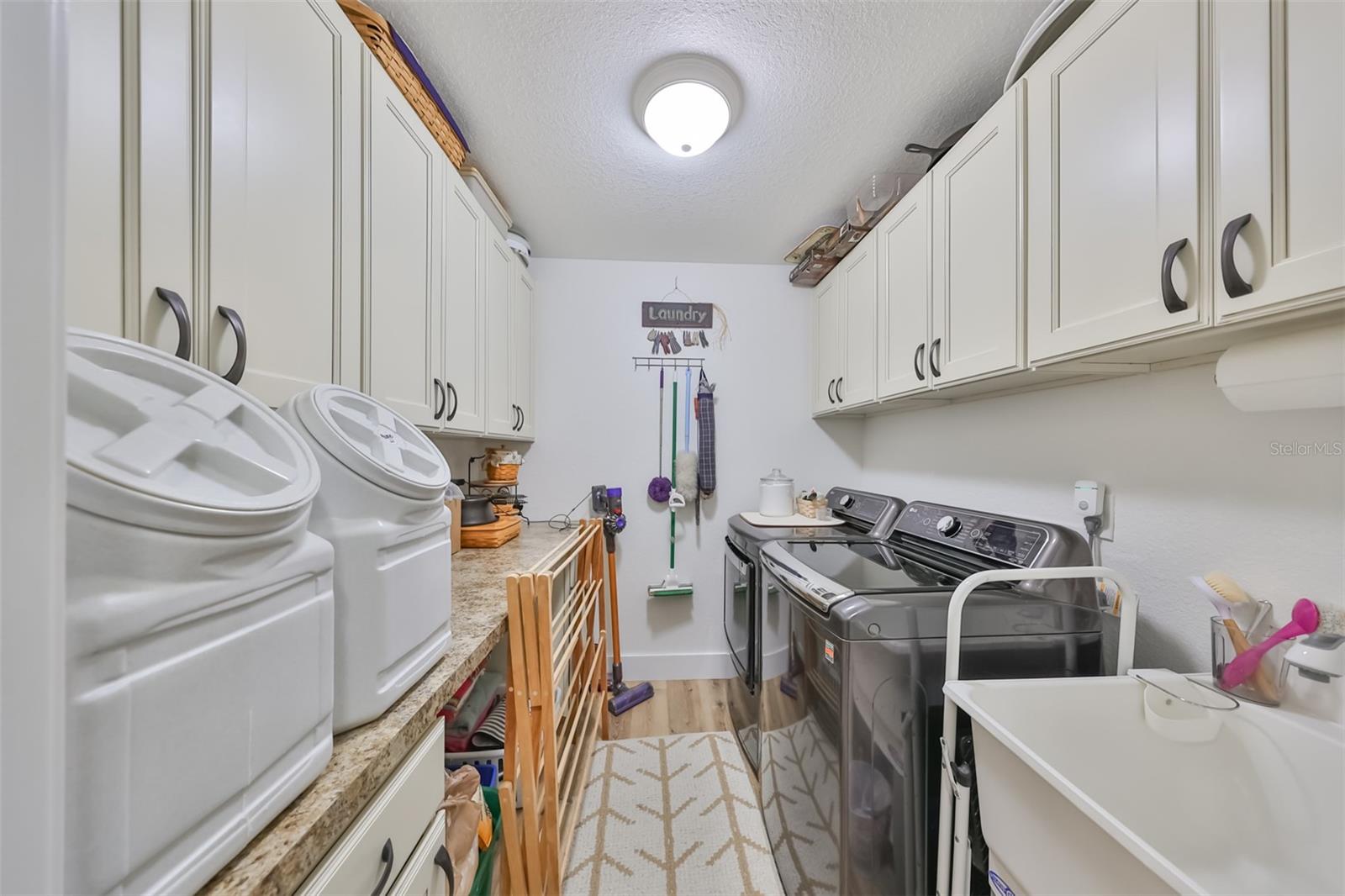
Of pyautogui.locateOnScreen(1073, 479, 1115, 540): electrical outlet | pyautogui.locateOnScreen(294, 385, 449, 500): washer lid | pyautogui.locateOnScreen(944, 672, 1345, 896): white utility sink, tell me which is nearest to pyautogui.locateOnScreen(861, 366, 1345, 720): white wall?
pyautogui.locateOnScreen(1073, 479, 1115, 540): electrical outlet

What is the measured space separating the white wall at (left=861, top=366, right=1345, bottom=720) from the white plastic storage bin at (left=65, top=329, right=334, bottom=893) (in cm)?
166

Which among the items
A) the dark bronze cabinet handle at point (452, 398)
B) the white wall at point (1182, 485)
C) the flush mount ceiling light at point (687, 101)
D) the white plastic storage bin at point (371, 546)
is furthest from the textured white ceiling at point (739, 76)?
the white plastic storage bin at point (371, 546)

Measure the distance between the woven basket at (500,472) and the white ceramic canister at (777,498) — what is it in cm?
130

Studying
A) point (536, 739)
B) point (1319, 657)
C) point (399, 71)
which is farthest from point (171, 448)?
point (1319, 657)

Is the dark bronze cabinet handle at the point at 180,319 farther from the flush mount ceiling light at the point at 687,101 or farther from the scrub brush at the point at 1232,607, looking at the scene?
the scrub brush at the point at 1232,607

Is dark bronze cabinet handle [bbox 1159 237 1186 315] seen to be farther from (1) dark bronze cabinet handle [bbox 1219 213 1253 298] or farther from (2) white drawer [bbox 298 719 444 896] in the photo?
(2) white drawer [bbox 298 719 444 896]

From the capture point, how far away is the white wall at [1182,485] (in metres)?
0.82

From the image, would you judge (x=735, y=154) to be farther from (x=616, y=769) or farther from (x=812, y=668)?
(x=616, y=769)

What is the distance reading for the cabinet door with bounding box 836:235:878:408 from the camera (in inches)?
71.4

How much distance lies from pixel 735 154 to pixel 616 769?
251 centimetres

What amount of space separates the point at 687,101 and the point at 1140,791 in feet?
6.35

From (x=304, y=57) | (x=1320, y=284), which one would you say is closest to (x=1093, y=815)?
(x=1320, y=284)

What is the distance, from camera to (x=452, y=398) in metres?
1.48

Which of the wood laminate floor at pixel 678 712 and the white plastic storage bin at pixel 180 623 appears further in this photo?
the wood laminate floor at pixel 678 712
